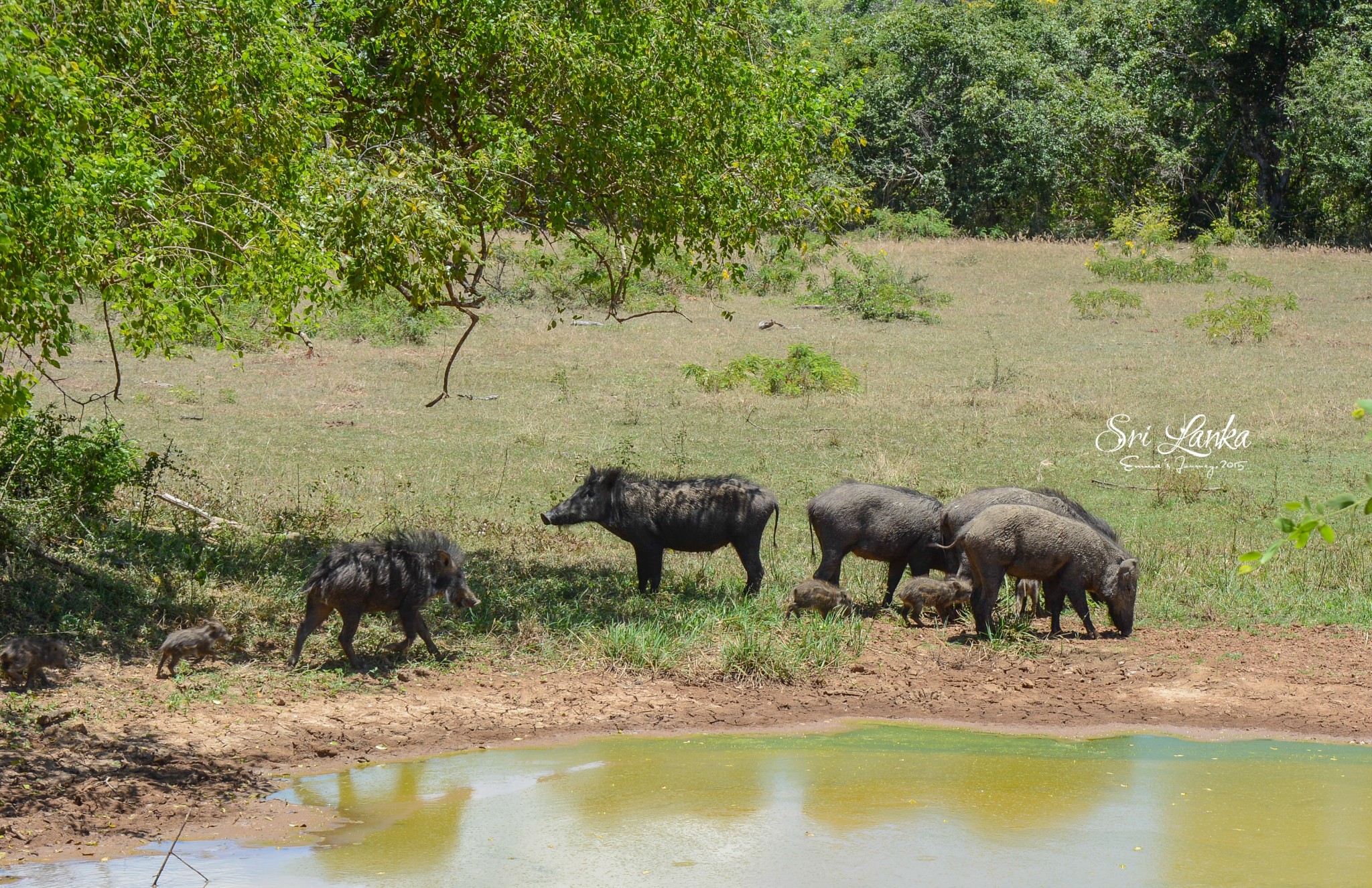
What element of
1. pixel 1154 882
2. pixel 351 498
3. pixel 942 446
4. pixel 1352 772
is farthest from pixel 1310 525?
→ pixel 942 446

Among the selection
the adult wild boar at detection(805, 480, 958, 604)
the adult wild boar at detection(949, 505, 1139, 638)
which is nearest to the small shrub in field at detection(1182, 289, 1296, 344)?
the adult wild boar at detection(805, 480, 958, 604)

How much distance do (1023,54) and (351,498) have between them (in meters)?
35.4

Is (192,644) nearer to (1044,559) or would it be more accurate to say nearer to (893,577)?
(893,577)

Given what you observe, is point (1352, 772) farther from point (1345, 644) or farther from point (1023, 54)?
point (1023, 54)

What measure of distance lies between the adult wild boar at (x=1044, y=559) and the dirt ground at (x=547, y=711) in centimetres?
34

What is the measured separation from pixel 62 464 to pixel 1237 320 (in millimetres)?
22576

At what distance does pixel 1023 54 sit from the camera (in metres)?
43.7

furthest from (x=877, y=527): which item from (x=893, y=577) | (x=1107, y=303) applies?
(x=1107, y=303)

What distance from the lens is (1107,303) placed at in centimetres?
3062

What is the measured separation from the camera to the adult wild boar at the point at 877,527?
36.0 ft

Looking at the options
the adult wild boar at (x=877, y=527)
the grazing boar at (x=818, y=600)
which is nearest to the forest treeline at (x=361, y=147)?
the adult wild boar at (x=877, y=527)

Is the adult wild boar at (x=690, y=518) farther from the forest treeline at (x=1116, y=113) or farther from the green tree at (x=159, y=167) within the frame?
the forest treeline at (x=1116, y=113)

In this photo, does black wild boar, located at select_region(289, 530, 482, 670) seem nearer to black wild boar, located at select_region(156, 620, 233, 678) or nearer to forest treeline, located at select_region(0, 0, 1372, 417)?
black wild boar, located at select_region(156, 620, 233, 678)

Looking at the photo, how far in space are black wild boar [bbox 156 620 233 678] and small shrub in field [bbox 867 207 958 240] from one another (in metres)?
34.4
